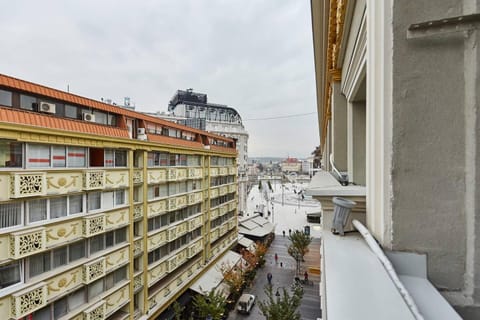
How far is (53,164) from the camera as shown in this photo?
829 centimetres

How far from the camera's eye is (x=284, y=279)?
22.6m

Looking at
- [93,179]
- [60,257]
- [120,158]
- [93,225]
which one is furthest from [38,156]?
[60,257]

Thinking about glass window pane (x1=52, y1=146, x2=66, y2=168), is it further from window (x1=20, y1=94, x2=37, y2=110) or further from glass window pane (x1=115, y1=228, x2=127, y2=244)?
glass window pane (x1=115, y1=228, x2=127, y2=244)

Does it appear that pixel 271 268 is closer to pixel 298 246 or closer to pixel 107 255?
pixel 298 246

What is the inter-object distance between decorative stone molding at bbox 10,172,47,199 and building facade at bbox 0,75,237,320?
1.1 inches

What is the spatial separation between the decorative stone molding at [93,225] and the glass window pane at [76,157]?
2008mm

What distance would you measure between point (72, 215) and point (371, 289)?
1030 cm

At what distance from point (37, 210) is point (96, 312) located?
15.6 feet

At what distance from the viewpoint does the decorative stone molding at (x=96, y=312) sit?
30.6ft

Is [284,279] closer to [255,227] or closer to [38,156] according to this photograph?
[255,227]

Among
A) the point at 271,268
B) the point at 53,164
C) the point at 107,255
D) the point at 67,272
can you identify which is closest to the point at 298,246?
the point at 271,268

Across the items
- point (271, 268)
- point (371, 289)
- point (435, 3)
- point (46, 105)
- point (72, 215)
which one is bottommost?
point (271, 268)

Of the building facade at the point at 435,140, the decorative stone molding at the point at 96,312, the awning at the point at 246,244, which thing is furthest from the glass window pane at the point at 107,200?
the awning at the point at 246,244

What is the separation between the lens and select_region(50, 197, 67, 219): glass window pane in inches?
327
